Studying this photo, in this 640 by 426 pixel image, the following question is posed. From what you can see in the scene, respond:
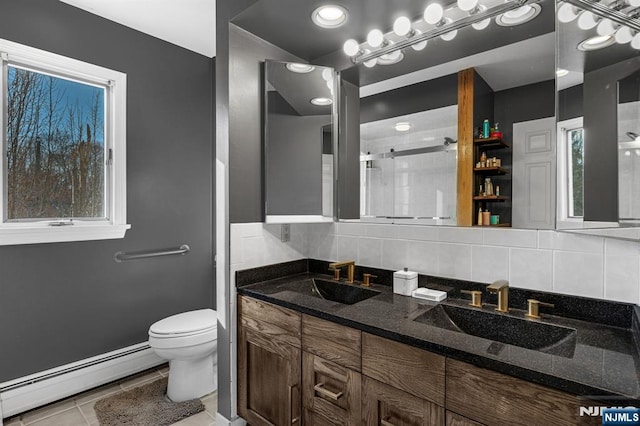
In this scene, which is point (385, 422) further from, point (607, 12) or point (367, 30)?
point (367, 30)

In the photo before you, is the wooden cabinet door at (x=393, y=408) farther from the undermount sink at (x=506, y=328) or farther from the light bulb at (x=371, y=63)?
the light bulb at (x=371, y=63)

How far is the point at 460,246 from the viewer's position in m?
1.54

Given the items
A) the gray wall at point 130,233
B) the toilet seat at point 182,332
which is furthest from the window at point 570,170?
the gray wall at point 130,233

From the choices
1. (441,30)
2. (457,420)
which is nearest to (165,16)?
(441,30)

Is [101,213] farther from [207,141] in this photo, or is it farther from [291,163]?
[291,163]

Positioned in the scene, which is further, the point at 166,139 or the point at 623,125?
the point at 166,139

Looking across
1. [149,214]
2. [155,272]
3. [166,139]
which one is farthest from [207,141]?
[155,272]

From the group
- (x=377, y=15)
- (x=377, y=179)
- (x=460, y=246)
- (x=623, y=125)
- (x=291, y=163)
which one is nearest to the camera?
(x=623, y=125)

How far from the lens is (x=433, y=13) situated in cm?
151

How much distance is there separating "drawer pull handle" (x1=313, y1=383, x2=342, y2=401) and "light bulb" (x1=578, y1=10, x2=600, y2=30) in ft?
5.07

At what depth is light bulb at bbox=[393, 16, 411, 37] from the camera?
1607mm

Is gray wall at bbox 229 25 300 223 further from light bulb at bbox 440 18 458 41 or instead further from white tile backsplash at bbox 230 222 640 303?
light bulb at bbox 440 18 458 41

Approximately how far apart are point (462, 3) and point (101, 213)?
101 inches

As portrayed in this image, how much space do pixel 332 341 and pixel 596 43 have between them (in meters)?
1.35
